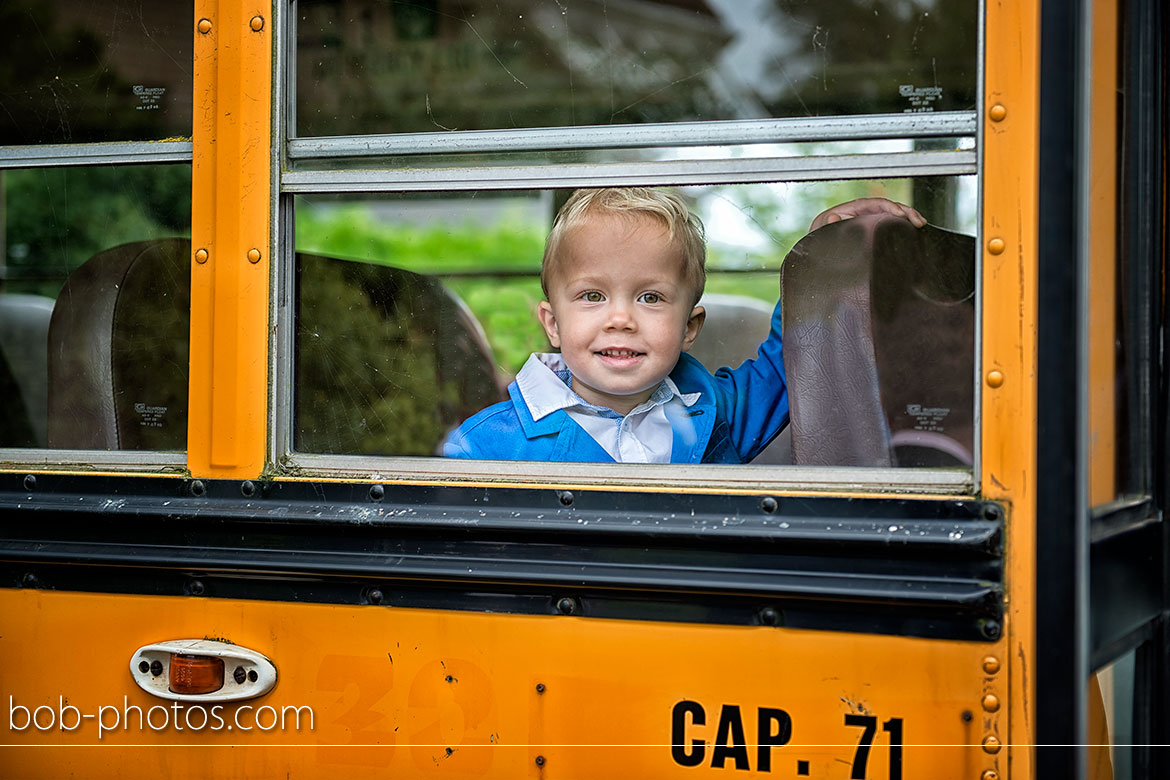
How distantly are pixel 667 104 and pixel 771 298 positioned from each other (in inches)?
27.9

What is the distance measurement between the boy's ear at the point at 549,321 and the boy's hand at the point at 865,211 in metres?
0.48

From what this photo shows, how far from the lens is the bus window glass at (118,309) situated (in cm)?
171

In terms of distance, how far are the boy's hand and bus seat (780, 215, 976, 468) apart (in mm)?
14

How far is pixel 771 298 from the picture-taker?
2250 millimetres

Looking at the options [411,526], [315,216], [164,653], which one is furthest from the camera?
[315,216]

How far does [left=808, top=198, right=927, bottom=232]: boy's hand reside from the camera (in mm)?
1518

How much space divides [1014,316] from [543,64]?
2.64 feet

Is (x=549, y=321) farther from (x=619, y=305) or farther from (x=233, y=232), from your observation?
(x=233, y=232)

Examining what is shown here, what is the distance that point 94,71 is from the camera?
1.76 metres

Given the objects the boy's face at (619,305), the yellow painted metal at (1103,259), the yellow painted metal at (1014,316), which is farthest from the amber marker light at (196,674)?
the yellow painted metal at (1103,259)

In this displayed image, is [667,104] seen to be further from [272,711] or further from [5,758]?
[5,758]

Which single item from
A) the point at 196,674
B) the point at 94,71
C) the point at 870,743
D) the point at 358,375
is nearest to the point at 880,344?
the point at 870,743

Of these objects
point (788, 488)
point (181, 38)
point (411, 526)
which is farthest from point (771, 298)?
point (181, 38)

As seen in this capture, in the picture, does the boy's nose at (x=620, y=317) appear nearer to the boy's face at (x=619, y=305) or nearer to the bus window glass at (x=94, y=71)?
the boy's face at (x=619, y=305)
